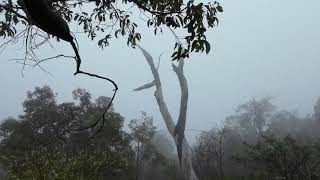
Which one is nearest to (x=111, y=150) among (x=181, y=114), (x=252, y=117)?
(x=181, y=114)

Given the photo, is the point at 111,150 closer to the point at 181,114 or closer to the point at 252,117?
the point at 181,114

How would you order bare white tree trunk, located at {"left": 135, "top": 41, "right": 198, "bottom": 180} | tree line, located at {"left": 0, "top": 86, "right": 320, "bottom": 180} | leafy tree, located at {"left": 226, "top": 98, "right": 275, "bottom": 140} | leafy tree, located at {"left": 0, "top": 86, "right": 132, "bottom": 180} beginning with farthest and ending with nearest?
leafy tree, located at {"left": 226, "top": 98, "right": 275, "bottom": 140} < leafy tree, located at {"left": 0, "top": 86, "right": 132, "bottom": 180} < bare white tree trunk, located at {"left": 135, "top": 41, "right": 198, "bottom": 180} < tree line, located at {"left": 0, "top": 86, "right": 320, "bottom": 180}

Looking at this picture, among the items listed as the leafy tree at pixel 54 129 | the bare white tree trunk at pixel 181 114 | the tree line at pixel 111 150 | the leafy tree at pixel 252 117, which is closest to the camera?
the tree line at pixel 111 150

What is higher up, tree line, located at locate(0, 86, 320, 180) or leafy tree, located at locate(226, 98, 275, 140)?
leafy tree, located at locate(226, 98, 275, 140)

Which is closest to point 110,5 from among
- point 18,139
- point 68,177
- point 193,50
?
point 193,50

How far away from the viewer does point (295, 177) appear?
17453mm

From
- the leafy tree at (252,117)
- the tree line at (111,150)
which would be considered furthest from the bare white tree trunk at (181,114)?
the leafy tree at (252,117)

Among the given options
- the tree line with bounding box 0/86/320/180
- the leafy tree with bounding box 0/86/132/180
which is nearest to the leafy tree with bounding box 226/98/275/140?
the tree line with bounding box 0/86/320/180

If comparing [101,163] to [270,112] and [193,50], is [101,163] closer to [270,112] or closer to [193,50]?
[193,50]

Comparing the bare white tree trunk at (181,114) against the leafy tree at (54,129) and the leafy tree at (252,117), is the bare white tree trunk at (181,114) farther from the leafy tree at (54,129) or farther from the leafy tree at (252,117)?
the leafy tree at (252,117)

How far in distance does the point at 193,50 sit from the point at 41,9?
151 centimetres

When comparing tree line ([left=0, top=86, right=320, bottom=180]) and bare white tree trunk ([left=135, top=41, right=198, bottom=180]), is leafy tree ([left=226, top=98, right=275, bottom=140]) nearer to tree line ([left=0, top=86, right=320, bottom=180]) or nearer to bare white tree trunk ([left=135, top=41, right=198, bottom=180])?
tree line ([left=0, top=86, right=320, bottom=180])

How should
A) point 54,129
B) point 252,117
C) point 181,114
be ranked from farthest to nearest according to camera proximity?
point 252,117
point 54,129
point 181,114

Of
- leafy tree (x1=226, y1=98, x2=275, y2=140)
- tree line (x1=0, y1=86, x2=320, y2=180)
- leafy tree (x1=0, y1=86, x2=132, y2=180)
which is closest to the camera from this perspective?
tree line (x1=0, y1=86, x2=320, y2=180)
